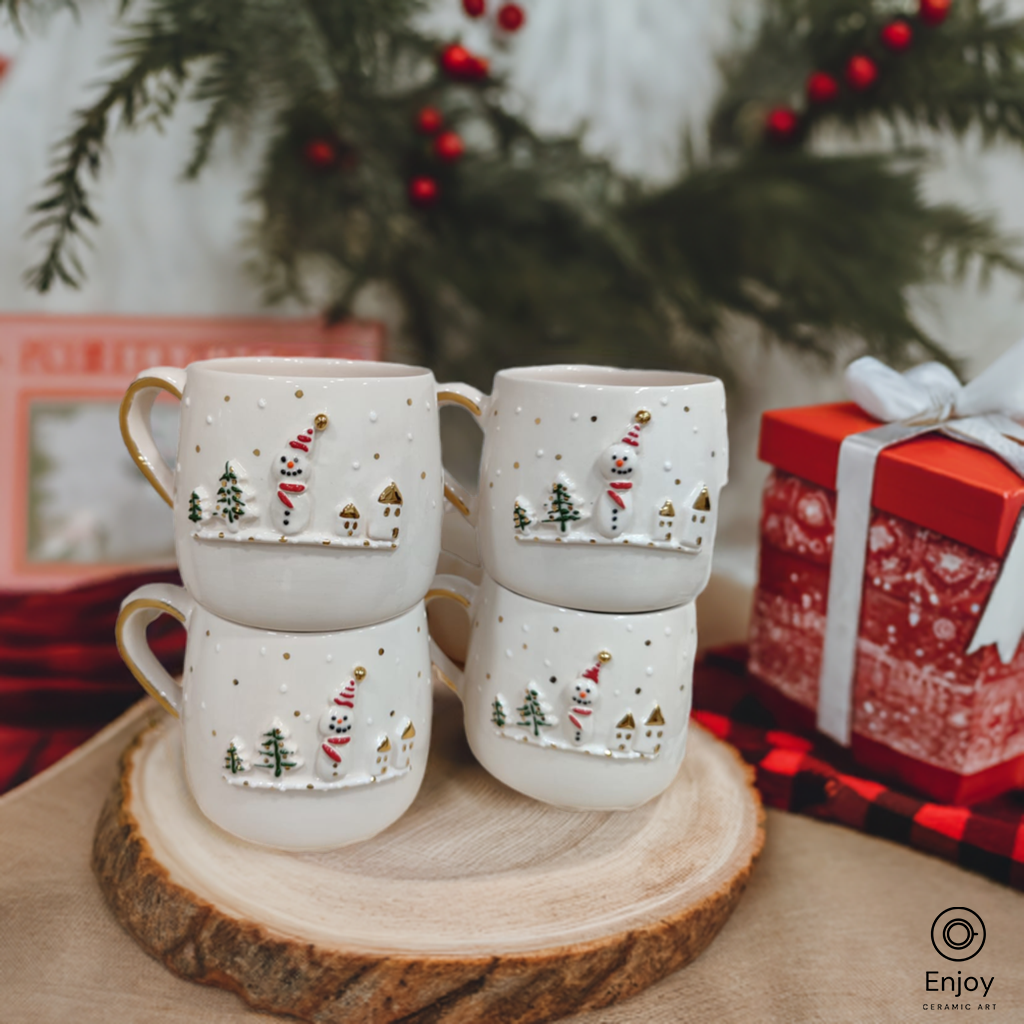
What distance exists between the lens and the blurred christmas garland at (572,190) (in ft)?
3.14

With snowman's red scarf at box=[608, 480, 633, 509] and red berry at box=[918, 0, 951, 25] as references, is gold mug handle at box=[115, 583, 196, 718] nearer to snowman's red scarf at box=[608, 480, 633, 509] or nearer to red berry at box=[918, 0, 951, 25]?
snowman's red scarf at box=[608, 480, 633, 509]

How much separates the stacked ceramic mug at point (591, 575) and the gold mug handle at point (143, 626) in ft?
0.65

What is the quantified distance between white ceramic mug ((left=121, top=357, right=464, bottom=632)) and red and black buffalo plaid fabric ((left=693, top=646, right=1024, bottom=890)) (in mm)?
390

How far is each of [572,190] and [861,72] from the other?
33 cm

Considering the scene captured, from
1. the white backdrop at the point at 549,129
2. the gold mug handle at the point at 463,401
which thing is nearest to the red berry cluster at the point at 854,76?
the white backdrop at the point at 549,129

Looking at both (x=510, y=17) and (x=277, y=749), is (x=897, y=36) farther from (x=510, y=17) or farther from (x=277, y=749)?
(x=277, y=749)

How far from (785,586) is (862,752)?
16 cm

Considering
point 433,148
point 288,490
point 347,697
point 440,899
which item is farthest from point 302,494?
point 433,148

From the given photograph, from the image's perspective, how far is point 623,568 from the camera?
22.4 inches

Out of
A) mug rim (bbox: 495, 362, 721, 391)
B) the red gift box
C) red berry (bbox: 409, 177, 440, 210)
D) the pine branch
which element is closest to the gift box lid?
the red gift box

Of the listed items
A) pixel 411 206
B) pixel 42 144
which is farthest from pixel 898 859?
pixel 42 144

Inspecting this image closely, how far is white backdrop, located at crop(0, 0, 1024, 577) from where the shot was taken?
3.30 ft

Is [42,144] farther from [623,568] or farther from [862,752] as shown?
[862,752]

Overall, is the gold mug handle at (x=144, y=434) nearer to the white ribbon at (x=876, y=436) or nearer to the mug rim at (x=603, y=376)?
the mug rim at (x=603, y=376)
